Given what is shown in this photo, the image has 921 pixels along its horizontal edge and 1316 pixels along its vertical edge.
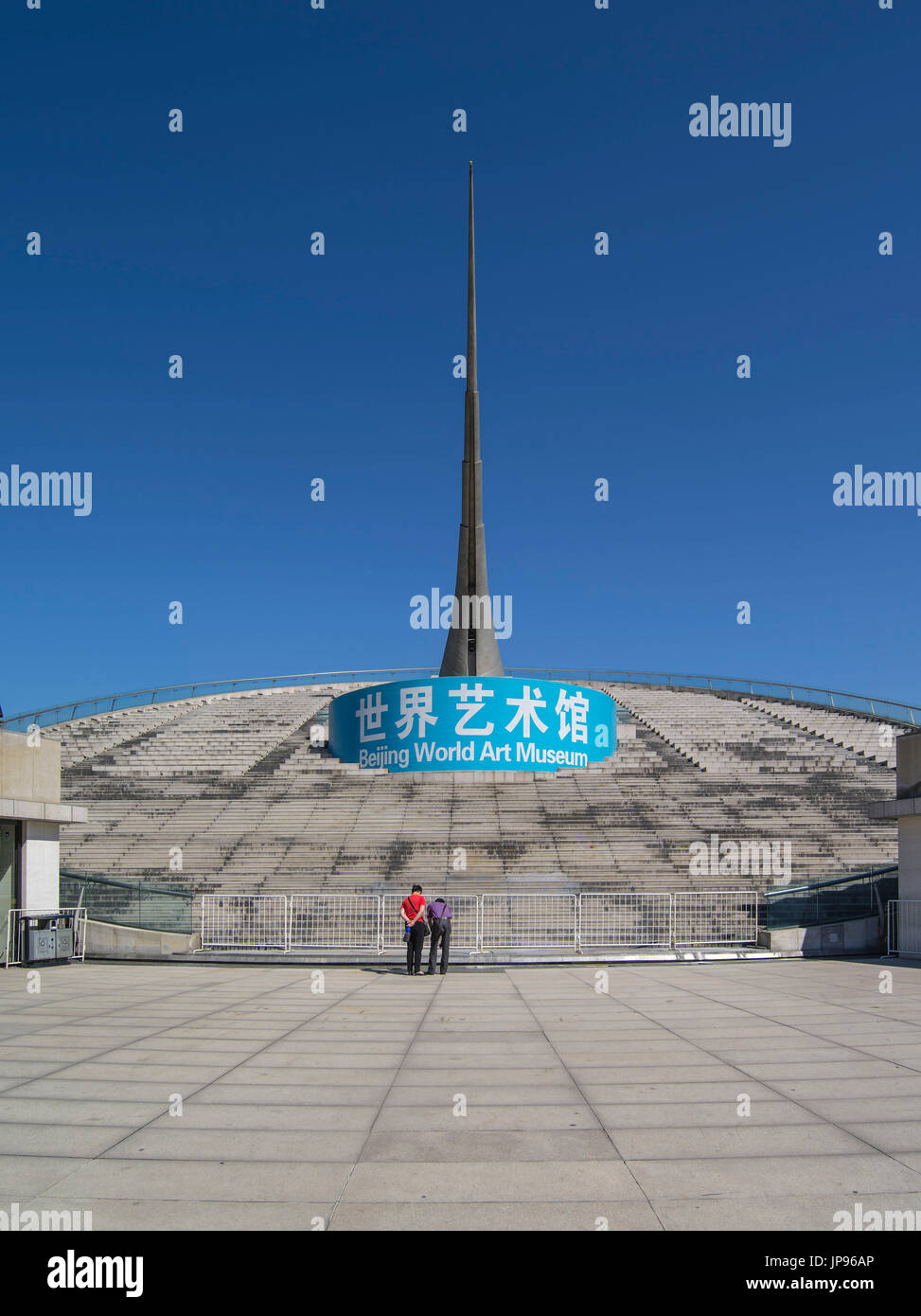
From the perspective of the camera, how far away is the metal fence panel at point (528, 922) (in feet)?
60.8

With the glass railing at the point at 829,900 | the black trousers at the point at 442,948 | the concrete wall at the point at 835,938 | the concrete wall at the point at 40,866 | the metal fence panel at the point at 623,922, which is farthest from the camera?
the glass railing at the point at 829,900

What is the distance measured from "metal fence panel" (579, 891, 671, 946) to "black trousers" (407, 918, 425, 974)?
4287 millimetres

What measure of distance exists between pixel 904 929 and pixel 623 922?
5.08 metres

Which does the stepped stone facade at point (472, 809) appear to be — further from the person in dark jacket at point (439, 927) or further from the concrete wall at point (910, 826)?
the person in dark jacket at point (439, 927)

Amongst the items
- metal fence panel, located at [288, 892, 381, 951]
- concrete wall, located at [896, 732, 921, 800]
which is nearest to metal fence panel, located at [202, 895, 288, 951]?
metal fence panel, located at [288, 892, 381, 951]

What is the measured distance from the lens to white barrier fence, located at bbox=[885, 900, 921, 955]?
55.8 ft

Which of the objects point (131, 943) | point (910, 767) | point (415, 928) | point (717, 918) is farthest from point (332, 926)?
point (910, 767)

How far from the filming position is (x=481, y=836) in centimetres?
2567

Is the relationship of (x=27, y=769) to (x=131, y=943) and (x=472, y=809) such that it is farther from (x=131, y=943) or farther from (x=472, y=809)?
(x=472, y=809)

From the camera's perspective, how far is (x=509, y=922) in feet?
61.9

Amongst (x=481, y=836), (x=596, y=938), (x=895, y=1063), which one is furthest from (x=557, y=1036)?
(x=481, y=836)

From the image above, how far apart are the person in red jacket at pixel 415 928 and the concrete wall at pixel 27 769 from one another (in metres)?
7.34

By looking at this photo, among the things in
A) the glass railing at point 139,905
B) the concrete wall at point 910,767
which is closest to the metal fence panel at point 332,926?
the glass railing at point 139,905
